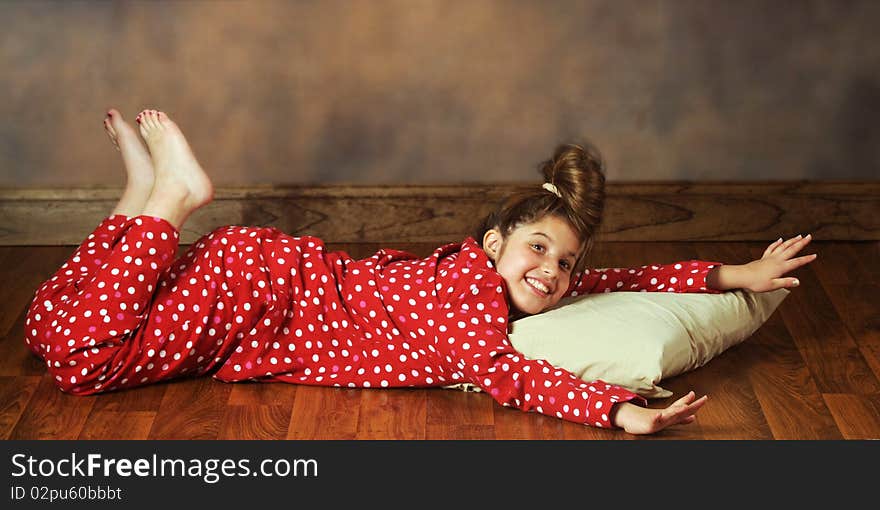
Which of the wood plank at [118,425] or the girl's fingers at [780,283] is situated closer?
the wood plank at [118,425]

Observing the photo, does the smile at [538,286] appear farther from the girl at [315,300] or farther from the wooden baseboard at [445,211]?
the wooden baseboard at [445,211]

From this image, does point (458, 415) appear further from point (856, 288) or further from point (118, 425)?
point (856, 288)

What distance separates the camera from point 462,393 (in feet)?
6.44

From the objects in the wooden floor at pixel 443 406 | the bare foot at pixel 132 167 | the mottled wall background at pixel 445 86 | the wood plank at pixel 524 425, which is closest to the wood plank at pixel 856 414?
the wooden floor at pixel 443 406

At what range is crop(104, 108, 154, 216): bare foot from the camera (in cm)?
213

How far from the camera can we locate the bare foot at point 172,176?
2.01m

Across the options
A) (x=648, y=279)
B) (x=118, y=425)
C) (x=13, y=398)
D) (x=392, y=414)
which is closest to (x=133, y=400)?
(x=118, y=425)

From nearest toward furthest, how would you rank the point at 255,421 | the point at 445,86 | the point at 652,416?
the point at 652,416, the point at 255,421, the point at 445,86

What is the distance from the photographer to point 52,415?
1.89m

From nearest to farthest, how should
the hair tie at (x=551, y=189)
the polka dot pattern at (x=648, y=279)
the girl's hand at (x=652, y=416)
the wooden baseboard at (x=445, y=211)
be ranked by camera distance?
1. the girl's hand at (x=652, y=416)
2. the hair tie at (x=551, y=189)
3. the polka dot pattern at (x=648, y=279)
4. the wooden baseboard at (x=445, y=211)

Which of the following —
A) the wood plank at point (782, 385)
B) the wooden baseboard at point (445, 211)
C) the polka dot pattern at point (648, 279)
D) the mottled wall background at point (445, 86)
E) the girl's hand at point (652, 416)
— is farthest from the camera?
the wooden baseboard at point (445, 211)

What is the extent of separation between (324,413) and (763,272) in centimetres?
73

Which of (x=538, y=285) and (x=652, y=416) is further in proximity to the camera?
(x=538, y=285)
